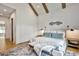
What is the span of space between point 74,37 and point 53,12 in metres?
0.57

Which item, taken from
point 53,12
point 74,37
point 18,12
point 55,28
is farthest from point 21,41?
point 74,37

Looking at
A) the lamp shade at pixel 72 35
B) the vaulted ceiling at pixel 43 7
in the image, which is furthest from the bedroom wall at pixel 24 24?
the lamp shade at pixel 72 35

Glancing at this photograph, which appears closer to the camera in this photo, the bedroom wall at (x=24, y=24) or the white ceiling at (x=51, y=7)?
the white ceiling at (x=51, y=7)

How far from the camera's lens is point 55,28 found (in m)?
1.87

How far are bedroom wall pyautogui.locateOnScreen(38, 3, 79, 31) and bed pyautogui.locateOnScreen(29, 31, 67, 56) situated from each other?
0.41 feet

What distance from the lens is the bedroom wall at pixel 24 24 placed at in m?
1.87

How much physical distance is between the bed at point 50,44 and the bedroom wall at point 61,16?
0.41ft

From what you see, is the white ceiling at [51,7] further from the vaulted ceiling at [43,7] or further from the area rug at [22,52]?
the area rug at [22,52]

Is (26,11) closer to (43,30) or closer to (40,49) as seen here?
(43,30)

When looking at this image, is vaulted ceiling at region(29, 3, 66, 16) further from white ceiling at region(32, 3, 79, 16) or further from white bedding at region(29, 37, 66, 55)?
white bedding at region(29, 37, 66, 55)

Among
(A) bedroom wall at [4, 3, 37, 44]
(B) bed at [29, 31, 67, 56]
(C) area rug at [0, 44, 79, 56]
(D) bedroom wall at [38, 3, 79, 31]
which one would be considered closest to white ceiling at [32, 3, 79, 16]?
(D) bedroom wall at [38, 3, 79, 31]

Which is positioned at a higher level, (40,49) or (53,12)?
(53,12)

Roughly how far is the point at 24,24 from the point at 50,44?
1.93 ft

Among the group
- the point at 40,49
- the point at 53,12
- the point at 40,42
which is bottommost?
the point at 40,49
